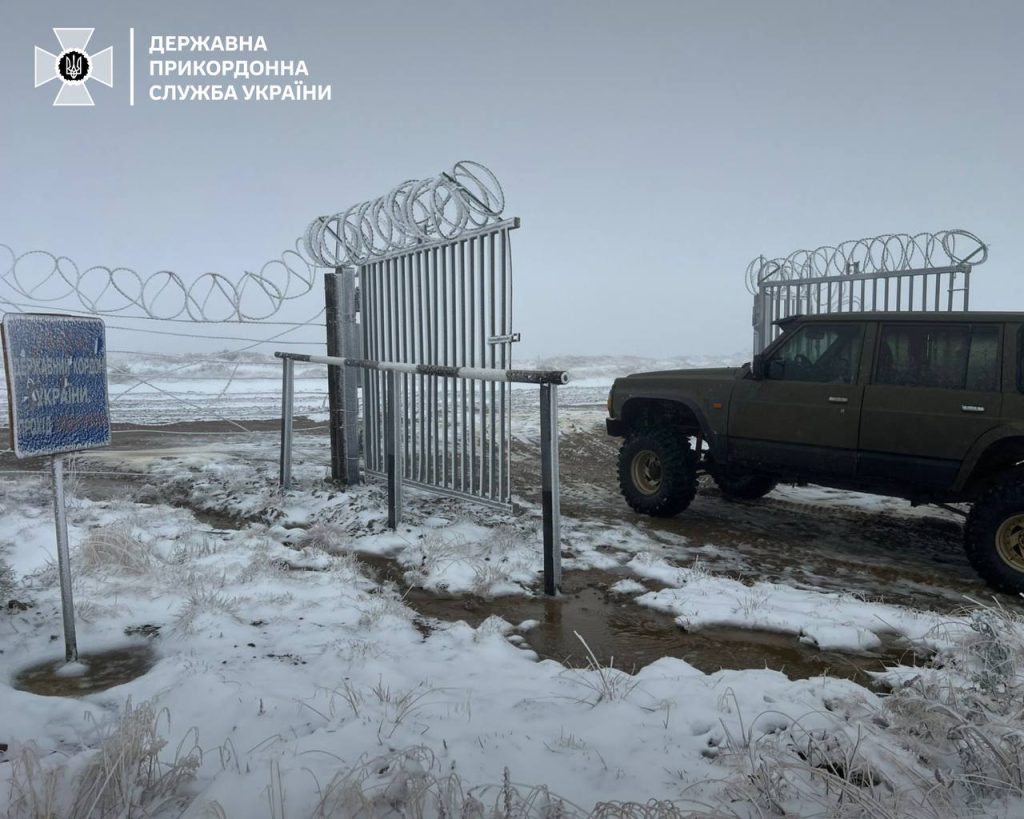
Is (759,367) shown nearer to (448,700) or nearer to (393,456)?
(393,456)

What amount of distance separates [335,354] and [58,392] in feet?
14.8

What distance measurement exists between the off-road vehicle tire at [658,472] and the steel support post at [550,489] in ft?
7.92

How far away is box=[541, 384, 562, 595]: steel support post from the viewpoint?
425 cm

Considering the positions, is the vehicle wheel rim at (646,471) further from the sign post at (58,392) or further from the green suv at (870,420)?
the sign post at (58,392)

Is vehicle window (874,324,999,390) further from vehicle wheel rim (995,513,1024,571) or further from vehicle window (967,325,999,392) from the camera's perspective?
vehicle wheel rim (995,513,1024,571)

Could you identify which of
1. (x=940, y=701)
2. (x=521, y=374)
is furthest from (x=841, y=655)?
(x=521, y=374)

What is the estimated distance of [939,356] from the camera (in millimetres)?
5176

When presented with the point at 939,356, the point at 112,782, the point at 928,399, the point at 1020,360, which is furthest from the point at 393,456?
the point at 1020,360

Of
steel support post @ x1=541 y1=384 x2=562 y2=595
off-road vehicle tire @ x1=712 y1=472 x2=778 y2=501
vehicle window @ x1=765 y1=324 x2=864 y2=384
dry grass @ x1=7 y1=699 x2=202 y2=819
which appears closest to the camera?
dry grass @ x1=7 y1=699 x2=202 y2=819

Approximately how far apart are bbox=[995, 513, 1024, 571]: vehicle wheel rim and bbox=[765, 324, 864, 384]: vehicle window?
1.44 metres

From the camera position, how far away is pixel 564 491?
805cm

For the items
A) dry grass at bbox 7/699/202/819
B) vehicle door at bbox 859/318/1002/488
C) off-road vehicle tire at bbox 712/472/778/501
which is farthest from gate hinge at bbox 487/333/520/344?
dry grass at bbox 7/699/202/819

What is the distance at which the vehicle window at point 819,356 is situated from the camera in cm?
560

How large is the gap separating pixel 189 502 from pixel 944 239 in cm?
1125
